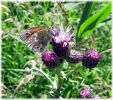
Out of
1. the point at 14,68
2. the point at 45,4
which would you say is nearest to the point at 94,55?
the point at 14,68

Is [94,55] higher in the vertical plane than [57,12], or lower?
lower

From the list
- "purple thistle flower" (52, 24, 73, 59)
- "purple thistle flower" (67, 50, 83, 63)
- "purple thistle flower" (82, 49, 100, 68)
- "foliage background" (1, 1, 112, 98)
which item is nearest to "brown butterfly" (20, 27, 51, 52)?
"purple thistle flower" (52, 24, 73, 59)

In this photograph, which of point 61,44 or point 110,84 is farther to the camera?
point 110,84

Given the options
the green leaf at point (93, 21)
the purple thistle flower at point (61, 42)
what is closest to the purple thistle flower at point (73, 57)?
the purple thistle flower at point (61, 42)

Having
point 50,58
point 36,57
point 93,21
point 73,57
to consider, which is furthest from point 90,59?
point 36,57

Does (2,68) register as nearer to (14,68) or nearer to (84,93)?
(14,68)

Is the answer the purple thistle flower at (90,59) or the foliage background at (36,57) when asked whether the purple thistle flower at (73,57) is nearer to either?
the purple thistle flower at (90,59)
